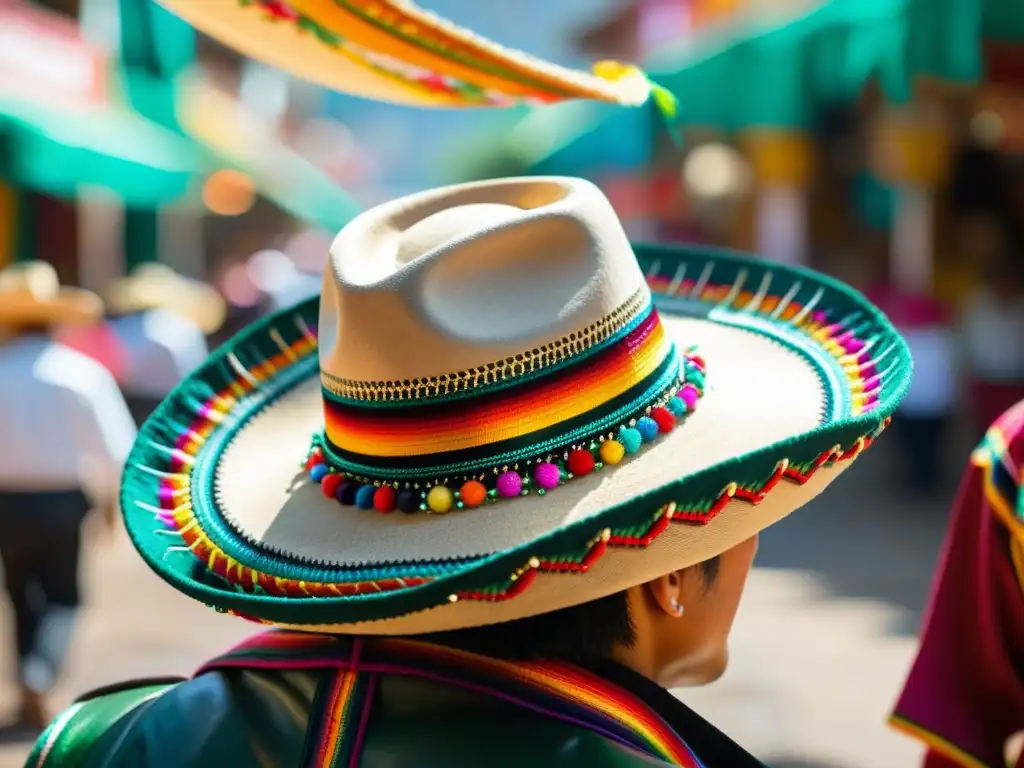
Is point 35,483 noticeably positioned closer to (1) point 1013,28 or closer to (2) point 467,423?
(2) point 467,423

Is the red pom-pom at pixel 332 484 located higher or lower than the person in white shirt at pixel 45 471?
higher

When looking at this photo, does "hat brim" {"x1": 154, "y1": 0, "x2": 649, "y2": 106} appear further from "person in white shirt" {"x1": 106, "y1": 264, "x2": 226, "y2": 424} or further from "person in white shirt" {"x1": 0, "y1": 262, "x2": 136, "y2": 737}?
"person in white shirt" {"x1": 106, "y1": 264, "x2": 226, "y2": 424}

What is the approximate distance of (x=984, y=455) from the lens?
2051 mm

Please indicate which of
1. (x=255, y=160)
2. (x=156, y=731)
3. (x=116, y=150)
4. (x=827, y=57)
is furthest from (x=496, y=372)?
(x=255, y=160)

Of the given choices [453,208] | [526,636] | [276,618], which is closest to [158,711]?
[276,618]

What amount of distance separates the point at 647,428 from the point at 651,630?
0.76 ft

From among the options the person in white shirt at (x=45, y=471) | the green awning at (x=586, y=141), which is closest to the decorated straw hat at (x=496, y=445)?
the person in white shirt at (x=45, y=471)

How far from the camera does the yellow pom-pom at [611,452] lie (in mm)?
1307

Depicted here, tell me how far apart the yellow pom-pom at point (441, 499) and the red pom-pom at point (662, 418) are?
0.85ft

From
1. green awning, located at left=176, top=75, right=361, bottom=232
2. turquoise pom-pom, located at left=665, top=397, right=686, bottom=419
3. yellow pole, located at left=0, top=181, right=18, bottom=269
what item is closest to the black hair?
turquoise pom-pom, located at left=665, top=397, right=686, bottom=419

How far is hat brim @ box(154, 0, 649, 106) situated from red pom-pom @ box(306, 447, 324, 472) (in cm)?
56

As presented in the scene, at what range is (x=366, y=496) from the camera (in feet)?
4.42

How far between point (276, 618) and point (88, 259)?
49.2ft

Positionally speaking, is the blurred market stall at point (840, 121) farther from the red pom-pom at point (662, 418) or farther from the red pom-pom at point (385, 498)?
the red pom-pom at point (385, 498)
